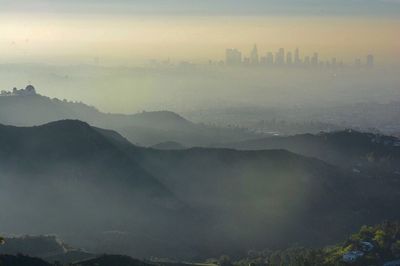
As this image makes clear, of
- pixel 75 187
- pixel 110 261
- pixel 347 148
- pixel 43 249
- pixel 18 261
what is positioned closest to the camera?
pixel 18 261

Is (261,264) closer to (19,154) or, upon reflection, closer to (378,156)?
(19,154)

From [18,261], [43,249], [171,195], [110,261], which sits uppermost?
[18,261]

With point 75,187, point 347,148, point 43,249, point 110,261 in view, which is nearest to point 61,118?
point 75,187

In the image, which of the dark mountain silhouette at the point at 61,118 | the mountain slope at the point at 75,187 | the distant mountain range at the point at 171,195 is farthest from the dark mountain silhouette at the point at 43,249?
the dark mountain silhouette at the point at 61,118

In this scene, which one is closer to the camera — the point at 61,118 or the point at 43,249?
the point at 43,249

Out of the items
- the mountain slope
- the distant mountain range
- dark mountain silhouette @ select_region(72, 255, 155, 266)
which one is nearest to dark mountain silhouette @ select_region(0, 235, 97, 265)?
the distant mountain range

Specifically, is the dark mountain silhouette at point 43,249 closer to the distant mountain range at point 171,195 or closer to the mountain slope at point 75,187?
the distant mountain range at point 171,195

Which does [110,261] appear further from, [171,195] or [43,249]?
[171,195]

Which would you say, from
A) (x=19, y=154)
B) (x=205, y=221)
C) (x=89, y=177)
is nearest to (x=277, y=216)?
(x=205, y=221)

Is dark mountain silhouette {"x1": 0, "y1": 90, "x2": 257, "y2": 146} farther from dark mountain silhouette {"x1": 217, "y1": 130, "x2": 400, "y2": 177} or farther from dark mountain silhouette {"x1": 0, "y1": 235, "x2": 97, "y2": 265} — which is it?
dark mountain silhouette {"x1": 0, "y1": 235, "x2": 97, "y2": 265}
